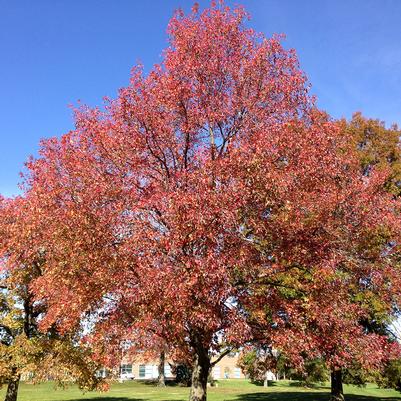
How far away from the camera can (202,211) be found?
1022 centimetres

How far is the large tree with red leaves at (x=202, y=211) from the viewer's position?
1063cm

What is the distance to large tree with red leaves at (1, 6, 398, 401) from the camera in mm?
10633

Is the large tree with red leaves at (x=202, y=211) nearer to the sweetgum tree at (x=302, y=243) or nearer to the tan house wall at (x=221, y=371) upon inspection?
the sweetgum tree at (x=302, y=243)

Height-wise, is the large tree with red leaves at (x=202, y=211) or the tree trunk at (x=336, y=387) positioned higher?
the large tree with red leaves at (x=202, y=211)

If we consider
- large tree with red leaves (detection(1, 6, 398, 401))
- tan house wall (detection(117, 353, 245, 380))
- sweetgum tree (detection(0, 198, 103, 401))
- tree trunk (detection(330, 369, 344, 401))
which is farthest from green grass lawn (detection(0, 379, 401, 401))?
tan house wall (detection(117, 353, 245, 380))

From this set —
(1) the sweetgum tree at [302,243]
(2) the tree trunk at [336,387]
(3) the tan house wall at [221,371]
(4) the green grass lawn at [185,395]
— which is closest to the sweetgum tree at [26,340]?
(4) the green grass lawn at [185,395]

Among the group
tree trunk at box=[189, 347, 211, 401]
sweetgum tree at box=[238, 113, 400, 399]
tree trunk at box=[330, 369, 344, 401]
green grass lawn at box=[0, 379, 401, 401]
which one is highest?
sweetgum tree at box=[238, 113, 400, 399]

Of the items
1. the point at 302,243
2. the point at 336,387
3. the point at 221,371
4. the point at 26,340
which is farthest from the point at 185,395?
the point at 221,371

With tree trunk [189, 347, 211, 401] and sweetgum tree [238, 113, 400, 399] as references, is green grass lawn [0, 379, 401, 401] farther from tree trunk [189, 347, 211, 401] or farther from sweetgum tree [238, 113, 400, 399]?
sweetgum tree [238, 113, 400, 399]

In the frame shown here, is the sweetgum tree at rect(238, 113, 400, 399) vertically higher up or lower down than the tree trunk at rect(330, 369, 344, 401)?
higher up

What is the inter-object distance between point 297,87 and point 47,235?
9.58m

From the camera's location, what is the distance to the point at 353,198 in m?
15.2

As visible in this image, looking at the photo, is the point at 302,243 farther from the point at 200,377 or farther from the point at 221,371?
the point at 221,371

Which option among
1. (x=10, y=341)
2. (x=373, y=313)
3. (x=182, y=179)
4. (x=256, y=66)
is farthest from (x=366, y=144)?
(x=10, y=341)
